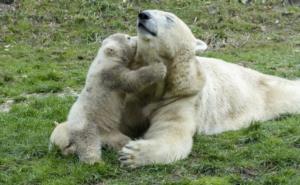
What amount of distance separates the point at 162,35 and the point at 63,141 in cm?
147

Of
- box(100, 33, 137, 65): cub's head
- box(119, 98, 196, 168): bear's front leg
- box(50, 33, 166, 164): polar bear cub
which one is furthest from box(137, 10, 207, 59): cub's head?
box(119, 98, 196, 168): bear's front leg

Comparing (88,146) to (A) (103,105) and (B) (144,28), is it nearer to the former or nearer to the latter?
(A) (103,105)

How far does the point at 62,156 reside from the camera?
670 cm

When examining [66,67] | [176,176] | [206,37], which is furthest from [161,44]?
[206,37]

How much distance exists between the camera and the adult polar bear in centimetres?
646

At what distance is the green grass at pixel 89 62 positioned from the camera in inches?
248

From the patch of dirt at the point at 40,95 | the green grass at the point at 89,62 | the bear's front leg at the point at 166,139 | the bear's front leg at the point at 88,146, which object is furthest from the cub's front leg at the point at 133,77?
the patch of dirt at the point at 40,95

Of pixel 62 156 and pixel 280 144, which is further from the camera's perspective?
pixel 280 144

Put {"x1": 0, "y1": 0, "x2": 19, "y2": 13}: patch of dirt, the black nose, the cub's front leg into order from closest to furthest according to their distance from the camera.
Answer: the cub's front leg → the black nose → {"x1": 0, "y1": 0, "x2": 19, "y2": 13}: patch of dirt

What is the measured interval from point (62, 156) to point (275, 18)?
12.9 meters

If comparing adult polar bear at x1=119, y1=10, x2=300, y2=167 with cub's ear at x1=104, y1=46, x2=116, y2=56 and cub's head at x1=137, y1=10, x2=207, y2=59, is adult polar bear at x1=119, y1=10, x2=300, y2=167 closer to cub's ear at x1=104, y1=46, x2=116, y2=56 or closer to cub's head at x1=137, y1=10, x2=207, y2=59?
cub's head at x1=137, y1=10, x2=207, y2=59

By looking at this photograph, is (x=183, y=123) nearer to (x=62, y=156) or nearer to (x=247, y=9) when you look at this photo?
(x=62, y=156)

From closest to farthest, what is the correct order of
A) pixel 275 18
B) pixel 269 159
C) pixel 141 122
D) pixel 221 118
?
pixel 269 159, pixel 141 122, pixel 221 118, pixel 275 18

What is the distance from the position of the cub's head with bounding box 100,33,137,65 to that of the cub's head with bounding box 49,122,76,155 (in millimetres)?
872
